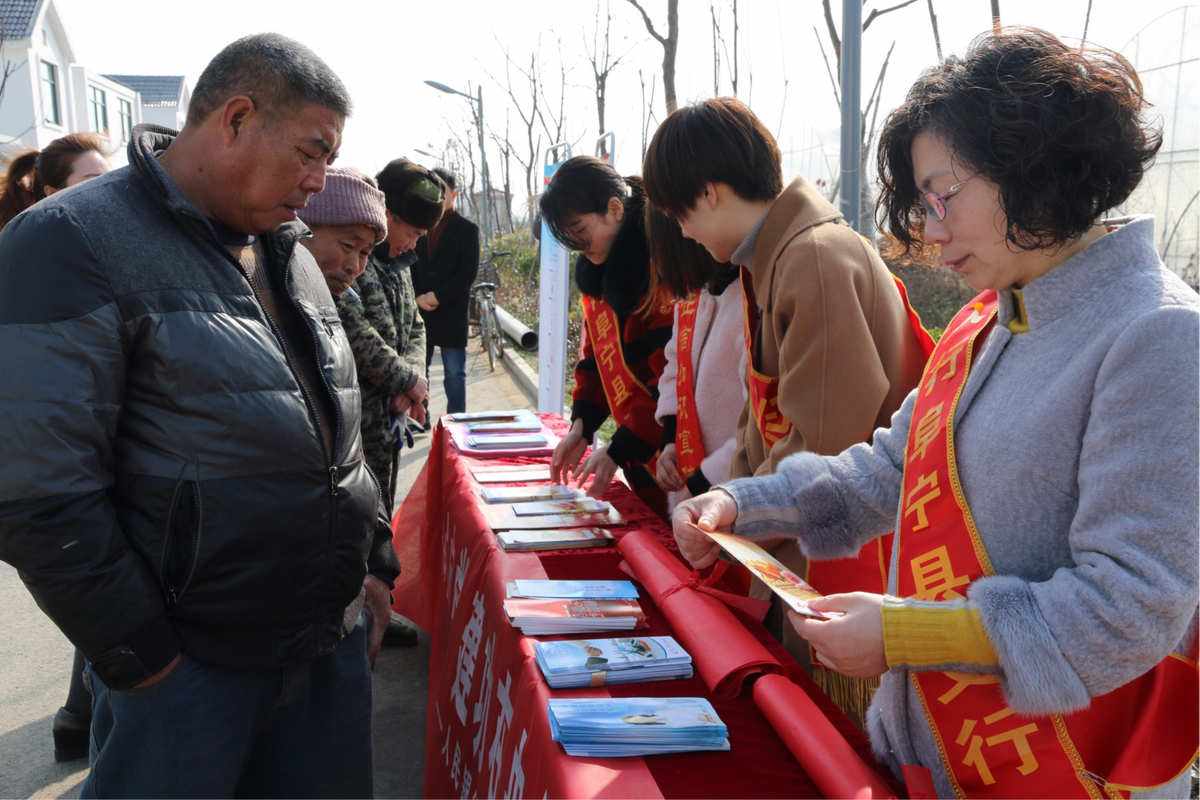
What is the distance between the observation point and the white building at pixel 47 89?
2616 cm

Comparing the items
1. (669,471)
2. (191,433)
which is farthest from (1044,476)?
(669,471)

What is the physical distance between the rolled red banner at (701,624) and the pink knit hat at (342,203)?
1157mm

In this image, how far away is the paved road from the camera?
2766 millimetres

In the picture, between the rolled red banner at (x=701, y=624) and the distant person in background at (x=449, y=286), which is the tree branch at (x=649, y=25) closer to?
the distant person in background at (x=449, y=286)

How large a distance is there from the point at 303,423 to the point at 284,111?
0.51 m

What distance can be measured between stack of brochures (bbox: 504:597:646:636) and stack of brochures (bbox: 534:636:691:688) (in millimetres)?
69

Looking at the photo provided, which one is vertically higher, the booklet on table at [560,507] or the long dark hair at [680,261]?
the long dark hair at [680,261]

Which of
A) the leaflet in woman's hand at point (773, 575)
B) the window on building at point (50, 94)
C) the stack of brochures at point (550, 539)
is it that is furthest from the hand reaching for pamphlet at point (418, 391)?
the window on building at point (50, 94)

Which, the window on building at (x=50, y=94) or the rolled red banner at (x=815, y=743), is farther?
the window on building at (x=50, y=94)

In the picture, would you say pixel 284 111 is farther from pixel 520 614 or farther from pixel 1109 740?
pixel 1109 740

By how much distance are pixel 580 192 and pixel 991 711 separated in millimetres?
2104

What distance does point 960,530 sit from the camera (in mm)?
1199

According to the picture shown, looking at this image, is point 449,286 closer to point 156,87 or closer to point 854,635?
point 854,635

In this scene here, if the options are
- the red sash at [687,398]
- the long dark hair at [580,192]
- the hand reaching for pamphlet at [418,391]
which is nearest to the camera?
the red sash at [687,398]
